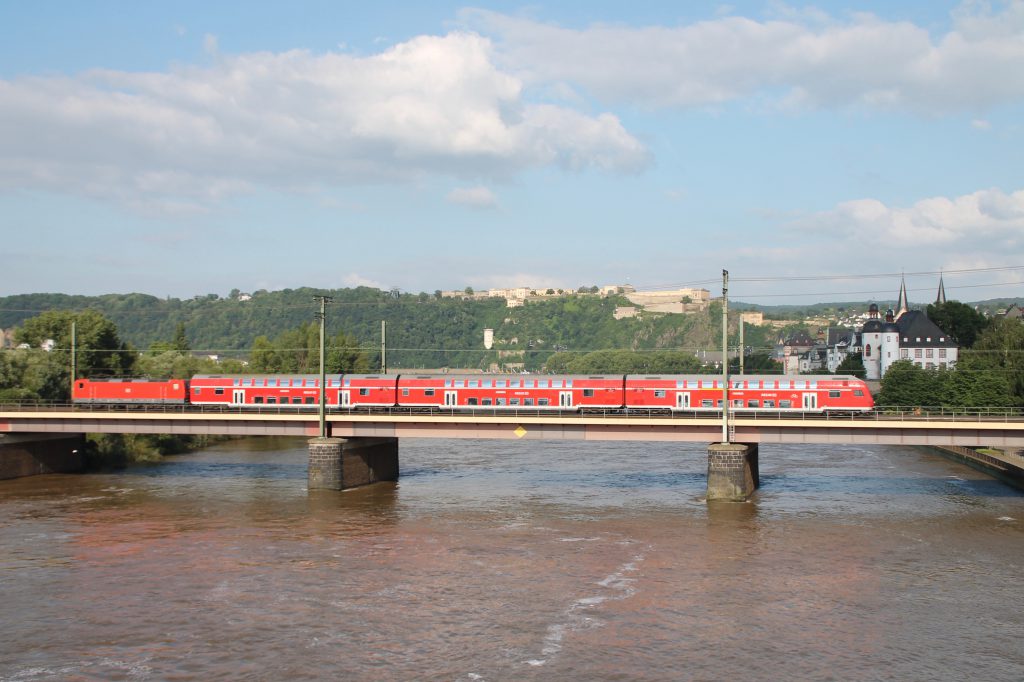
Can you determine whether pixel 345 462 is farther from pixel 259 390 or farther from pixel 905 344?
pixel 905 344

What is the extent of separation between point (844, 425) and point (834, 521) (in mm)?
8441

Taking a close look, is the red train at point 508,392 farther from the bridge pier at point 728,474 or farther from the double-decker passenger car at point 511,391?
the bridge pier at point 728,474

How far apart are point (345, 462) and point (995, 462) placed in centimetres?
5418

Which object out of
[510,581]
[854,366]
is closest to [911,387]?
[854,366]

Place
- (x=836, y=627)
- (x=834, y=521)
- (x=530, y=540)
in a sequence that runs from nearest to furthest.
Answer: (x=836, y=627)
(x=530, y=540)
(x=834, y=521)

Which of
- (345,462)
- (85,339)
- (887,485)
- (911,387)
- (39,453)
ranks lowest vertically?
(887,485)

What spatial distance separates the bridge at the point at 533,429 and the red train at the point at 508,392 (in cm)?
115

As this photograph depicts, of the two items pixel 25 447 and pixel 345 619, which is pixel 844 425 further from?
pixel 25 447

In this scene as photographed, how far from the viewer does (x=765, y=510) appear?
62312 mm

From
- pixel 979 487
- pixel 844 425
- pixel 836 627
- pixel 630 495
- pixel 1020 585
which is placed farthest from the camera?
pixel 979 487

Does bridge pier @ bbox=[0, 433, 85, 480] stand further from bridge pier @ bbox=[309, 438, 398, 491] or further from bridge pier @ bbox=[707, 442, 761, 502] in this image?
bridge pier @ bbox=[707, 442, 761, 502]

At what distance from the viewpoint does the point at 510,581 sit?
44625 mm

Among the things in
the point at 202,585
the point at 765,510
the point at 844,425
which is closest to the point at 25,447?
the point at 202,585

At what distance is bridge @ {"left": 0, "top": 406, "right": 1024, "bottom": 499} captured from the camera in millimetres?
64250
